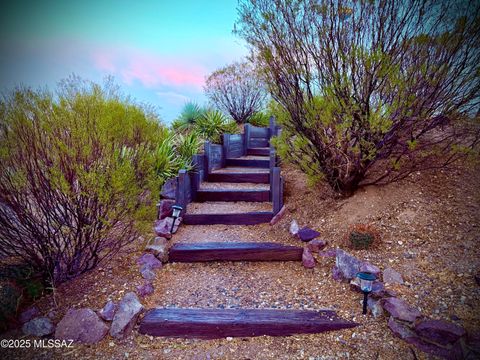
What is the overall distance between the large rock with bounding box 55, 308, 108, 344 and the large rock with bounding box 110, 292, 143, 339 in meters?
0.09

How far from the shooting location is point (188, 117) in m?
8.95

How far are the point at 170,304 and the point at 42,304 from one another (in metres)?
1.11

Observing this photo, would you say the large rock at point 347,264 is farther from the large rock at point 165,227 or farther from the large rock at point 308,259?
the large rock at point 165,227

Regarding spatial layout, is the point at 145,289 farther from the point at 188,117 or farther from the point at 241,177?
the point at 188,117

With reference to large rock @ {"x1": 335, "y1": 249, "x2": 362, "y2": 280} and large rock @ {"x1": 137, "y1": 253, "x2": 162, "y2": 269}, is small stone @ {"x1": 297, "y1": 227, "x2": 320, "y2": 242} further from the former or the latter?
large rock @ {"x1": 137, "y1": 253, "x2": 162, "y2": 269}

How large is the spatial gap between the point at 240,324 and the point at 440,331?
1.48 m

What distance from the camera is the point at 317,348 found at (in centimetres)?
261

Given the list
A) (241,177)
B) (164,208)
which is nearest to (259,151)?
(241,177)

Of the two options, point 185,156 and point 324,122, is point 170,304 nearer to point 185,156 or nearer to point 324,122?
point 324,122

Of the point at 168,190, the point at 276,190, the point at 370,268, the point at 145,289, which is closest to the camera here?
the point at 370,268

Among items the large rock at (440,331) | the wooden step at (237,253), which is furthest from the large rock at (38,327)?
the large rock at (440,331)

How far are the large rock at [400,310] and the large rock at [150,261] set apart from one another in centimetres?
236

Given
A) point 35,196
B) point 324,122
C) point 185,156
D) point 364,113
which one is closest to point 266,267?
point 324,122

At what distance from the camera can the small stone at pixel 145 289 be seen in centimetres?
323
